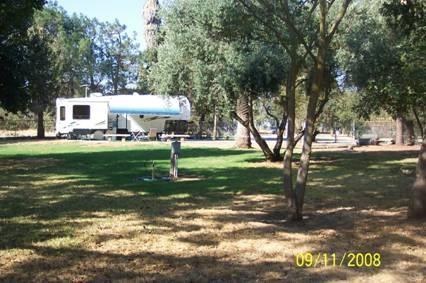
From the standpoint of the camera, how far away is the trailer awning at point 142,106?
31.7 meters

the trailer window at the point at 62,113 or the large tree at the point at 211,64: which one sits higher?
the large tree at the point at 211,64

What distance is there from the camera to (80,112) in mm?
32125

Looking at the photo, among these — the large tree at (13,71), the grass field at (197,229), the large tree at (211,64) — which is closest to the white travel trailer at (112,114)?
the large tree at (211,64)

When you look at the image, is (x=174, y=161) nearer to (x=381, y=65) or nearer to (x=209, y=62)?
(x=209, y=62)

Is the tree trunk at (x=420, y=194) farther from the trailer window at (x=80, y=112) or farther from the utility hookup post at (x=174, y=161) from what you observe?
the trailer window at (x=80, y=112)

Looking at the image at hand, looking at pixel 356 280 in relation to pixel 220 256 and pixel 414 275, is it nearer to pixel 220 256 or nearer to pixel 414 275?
pixel 414 275

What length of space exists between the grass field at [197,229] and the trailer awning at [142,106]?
19.8 metres

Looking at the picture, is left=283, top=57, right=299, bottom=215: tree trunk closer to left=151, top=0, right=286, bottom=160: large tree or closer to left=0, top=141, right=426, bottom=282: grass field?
left=0, top=141, right=426, bottom=282: grass field

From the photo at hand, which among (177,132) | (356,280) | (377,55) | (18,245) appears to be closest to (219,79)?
(377,55)

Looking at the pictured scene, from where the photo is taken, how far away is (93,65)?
53281 mm

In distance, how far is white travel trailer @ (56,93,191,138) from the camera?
1249 inches

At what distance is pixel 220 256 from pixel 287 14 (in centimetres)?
341

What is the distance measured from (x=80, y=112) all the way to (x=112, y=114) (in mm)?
1962

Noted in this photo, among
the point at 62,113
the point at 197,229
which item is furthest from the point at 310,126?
the point at 62,113
